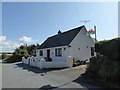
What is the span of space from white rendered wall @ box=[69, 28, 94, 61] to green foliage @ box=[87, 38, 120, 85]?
8.97m

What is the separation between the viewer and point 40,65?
16.5 metres

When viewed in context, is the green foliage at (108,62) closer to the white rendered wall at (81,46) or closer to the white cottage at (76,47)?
the white cottage at (76,47)

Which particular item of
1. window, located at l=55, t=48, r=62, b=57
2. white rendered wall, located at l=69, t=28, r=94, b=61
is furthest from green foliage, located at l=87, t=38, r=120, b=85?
window, located at l=55, t=48, r=62, b=57

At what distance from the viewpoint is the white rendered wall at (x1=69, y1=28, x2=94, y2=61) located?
1945cm

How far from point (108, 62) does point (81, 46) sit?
448 inches

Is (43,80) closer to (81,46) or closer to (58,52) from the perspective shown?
(81,46)

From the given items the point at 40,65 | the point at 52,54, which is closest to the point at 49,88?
the point at 40,65

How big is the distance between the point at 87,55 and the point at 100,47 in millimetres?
10578

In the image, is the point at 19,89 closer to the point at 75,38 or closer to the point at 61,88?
the point at 61,88

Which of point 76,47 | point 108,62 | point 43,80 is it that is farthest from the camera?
point 76,47

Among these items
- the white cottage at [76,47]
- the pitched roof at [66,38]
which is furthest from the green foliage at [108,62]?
the pitched roof at [66,38]

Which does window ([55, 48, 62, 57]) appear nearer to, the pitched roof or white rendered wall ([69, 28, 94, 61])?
the pitched roof

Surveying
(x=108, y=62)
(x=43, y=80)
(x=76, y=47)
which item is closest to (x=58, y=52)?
(x=76, y=47)

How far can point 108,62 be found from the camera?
8.88 m
